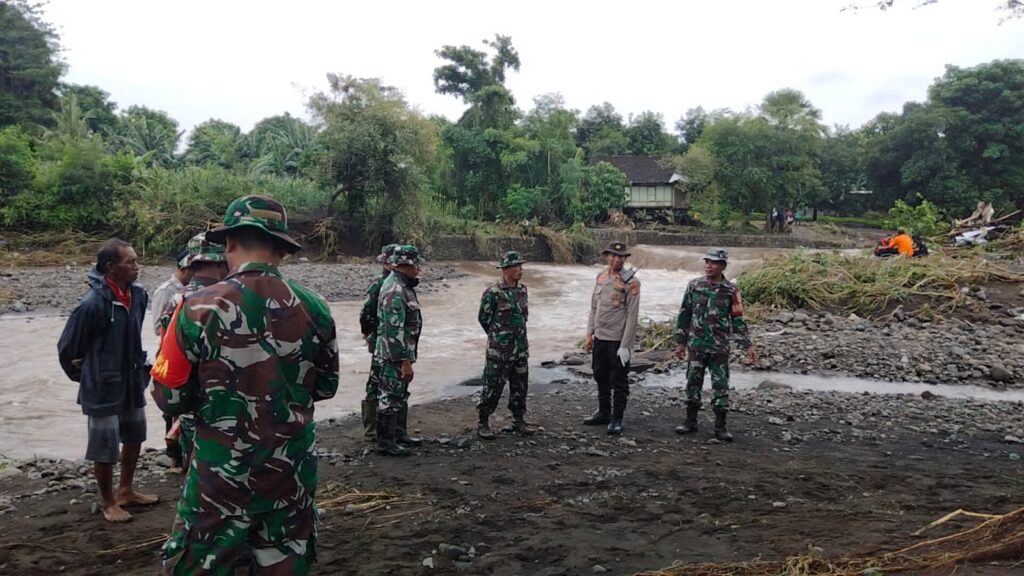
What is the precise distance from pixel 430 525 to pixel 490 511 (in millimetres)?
481

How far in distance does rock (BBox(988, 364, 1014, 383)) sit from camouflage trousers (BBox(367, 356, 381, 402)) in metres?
9.12

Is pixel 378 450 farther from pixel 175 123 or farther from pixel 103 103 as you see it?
pixel 175 123

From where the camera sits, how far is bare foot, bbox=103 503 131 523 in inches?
180

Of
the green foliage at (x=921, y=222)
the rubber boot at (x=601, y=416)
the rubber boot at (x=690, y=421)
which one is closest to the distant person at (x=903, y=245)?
the green foliage at (x=921, y=222)

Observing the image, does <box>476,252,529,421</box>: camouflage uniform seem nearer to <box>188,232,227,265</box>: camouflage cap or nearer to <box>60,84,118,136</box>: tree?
<box>188,232,227,265</box>: camouflage cap

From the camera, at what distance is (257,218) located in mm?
2721

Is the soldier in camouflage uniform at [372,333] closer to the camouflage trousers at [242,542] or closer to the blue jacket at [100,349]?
the blue jacket at [100,349]

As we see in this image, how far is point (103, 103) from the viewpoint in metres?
44.5

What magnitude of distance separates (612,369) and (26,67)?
41.0 metres

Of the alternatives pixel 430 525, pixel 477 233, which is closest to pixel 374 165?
pixel 477 233

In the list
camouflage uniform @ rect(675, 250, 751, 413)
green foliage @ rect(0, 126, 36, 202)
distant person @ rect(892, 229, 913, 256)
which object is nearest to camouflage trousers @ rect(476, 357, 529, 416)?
camouflage uniform @ rect(675, 250, 751, 413)

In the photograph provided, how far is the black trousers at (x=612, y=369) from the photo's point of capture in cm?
726

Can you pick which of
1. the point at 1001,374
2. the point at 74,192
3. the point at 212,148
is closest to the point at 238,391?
the point at 1001,374

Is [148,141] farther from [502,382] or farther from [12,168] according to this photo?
[502,382]
